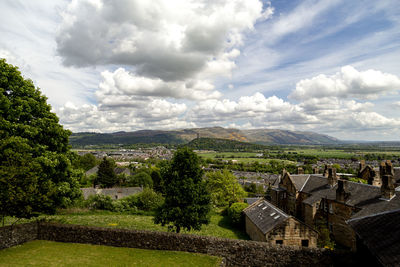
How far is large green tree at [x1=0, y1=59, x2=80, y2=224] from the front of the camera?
53.0ft

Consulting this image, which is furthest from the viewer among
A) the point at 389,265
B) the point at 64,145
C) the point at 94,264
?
the point at 64,145

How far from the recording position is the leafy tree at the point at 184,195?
885 inches

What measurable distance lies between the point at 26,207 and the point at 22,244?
15.7 ft

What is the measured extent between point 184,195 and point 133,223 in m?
16.8

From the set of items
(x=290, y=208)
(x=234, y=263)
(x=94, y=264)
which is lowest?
(x=290, y=208)

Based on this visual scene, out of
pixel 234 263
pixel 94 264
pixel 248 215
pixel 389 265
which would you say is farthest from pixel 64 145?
pixel 248 215

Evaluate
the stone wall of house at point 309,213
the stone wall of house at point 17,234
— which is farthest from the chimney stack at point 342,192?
the stone wall of house at point 17,234

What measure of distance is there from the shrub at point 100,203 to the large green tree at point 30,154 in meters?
25.1

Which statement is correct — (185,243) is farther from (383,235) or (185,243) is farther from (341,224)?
(341,224)

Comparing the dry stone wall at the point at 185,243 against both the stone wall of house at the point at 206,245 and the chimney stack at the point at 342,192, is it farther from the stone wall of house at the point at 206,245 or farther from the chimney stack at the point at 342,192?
the chimney stack at the point at 342,192

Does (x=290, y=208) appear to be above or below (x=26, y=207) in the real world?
below

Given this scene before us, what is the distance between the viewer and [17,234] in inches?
712

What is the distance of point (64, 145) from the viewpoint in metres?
20.8

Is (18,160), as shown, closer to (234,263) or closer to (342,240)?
(234,263)
